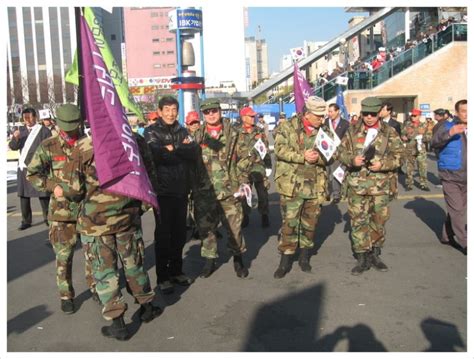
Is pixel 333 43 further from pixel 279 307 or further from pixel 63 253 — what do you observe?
pixel 63 253

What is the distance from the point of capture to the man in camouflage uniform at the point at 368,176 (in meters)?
5.55

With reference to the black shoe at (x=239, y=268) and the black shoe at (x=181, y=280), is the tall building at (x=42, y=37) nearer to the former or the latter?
the black shoe at (x=239, y=268)

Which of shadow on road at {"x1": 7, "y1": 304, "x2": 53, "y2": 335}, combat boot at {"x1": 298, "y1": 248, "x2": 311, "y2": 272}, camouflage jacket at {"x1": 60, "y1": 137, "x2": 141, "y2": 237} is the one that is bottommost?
shadow on road at {"x1": 7, "y1": 304, "x2": 53, "y2": 335}

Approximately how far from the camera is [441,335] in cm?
400

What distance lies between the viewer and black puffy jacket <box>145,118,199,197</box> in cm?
501

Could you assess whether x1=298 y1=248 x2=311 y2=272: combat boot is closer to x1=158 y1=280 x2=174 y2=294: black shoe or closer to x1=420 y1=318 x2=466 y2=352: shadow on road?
x1=158 y1=280 x2=174 y2=294: black shoe

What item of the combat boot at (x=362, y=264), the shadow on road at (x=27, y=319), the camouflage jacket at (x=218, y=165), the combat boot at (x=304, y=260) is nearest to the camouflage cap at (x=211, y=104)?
the camouflage jacket at (x=218, y=165)

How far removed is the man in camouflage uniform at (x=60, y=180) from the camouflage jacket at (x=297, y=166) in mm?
2254

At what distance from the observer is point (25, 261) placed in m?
6.58

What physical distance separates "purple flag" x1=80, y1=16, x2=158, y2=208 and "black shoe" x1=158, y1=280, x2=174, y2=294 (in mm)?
1495

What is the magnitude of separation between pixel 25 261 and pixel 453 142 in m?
5.91

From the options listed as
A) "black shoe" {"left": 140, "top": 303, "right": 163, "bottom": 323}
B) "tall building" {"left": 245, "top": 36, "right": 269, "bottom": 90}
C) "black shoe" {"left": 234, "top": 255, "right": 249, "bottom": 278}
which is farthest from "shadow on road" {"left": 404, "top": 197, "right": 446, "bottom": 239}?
"tall building" {"left": 245, "top": 36, "right": 269, "bottom": 90}

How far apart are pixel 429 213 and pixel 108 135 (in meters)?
6.70

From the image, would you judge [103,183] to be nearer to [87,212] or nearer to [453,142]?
[87,212]
